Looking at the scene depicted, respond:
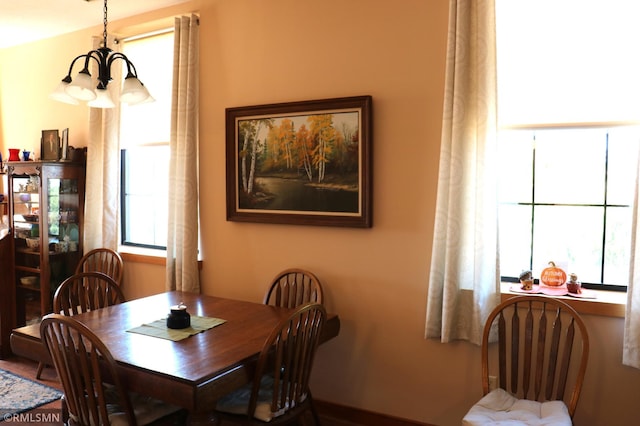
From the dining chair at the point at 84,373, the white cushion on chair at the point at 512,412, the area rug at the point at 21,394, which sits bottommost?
the area rug at the point at 21,394

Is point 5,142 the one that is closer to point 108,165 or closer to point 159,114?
point 108,165

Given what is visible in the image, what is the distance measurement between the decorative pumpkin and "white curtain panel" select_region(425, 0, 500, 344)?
28 centimetres

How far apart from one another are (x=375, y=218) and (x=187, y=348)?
4.29 ft

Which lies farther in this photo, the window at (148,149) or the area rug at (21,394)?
the window at (148,149)

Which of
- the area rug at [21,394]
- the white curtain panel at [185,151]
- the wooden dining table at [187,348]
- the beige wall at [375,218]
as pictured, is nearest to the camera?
the wooden dining table at [187,348]

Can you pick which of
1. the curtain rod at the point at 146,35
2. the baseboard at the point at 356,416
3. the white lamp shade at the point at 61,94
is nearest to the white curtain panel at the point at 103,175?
the curtain rod at the point at 146,35

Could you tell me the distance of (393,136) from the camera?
114 inches

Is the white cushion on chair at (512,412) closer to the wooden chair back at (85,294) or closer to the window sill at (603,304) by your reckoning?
the window sill at (603,304)

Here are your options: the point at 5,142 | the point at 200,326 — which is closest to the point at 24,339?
the point at 200,326

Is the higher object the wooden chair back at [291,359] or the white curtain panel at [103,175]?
the white curtain panel at [103,175]

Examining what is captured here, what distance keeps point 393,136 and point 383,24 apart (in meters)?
0.64

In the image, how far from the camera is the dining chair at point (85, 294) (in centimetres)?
299

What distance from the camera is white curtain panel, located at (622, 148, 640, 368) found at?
2.27 metres

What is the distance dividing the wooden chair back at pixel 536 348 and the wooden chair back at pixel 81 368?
1640mm
